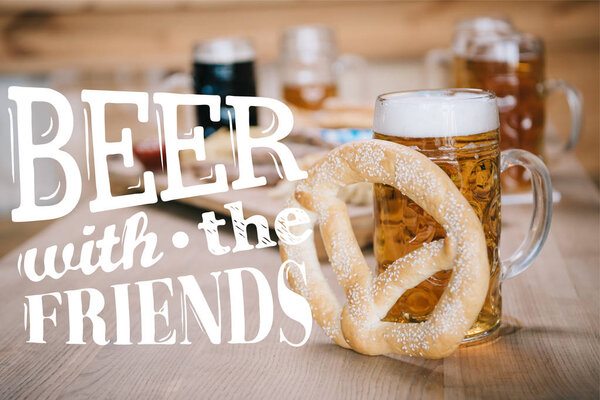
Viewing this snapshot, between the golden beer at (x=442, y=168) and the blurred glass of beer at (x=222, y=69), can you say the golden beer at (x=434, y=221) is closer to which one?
the golden beer at (x=442, y=168)

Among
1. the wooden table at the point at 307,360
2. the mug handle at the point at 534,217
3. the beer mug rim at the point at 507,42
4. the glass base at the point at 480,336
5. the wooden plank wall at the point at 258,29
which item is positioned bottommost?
the wooden table at the point at 307,360

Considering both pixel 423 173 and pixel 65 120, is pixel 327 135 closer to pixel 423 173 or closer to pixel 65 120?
pixel 65 120

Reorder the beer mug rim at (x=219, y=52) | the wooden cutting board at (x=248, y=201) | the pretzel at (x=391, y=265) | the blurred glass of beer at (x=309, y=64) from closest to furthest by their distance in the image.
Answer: the pretzel at (x=391, y=265), the wooden cutting board at (x=248, y=201), the beer mug rim at (x=219, y=52), the blurred glass of beer at (x=309, y=64)

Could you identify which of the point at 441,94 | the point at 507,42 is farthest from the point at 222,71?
the point at 441,94

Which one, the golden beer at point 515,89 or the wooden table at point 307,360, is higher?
the golden beer at point 515,89

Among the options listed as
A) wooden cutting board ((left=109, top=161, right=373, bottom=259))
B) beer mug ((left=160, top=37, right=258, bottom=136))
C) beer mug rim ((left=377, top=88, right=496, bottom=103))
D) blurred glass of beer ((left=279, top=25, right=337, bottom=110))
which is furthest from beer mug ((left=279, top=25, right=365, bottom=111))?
beer mug rim ((left=377, top=88, right=496, bottom=103))

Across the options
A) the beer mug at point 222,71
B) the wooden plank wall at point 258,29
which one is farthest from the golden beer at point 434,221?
the wooden plank wall at point 258,29

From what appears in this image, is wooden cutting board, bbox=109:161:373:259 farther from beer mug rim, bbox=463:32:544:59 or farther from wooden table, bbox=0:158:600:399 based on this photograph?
beer mug rim, bbox=463:32:544:59

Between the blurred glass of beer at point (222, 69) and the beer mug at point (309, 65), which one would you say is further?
the beer mug at point (309, 65)
